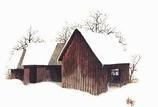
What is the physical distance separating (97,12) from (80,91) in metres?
22.7

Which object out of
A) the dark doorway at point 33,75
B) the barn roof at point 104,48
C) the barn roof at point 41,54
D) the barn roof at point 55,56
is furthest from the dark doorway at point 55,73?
the barn roof at point 104,48

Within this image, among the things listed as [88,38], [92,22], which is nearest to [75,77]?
[88,38]

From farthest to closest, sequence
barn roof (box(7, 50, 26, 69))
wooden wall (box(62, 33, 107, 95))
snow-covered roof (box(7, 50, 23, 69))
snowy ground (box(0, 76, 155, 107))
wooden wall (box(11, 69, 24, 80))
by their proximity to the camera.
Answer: wooden wall (box(11, 69, 24, 80))
snow-covered roof (box(7, 50, 23, 69))
barn roof (box(7, 50, 26, 69))
wooden wall (box(62, 33, 107, 95))
snowy ground (box(0, 76, 155, 107))

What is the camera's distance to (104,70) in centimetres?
3441

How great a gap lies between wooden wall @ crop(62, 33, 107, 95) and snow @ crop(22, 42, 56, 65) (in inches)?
328

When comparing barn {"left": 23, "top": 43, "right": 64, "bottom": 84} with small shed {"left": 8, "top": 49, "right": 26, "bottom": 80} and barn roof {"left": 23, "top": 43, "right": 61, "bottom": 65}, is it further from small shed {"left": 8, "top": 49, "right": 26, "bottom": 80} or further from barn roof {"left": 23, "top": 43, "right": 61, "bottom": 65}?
small shed {"left": 8, "top": 49, "right": 26, "bottom": 80}

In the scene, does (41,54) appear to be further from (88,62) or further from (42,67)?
(88,62)

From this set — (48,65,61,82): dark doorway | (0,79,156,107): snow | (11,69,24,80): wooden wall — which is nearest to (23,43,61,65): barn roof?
(48,65,61,82): dark doorway

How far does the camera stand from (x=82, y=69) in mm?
34625

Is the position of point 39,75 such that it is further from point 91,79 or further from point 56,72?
point 91,79

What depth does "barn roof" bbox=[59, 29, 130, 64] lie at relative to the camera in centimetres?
3453

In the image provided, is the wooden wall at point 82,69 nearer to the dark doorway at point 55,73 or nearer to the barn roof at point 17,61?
the dark doorway at point 55,73

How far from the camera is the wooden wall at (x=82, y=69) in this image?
33594mm

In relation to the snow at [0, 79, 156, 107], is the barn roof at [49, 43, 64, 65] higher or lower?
higher
